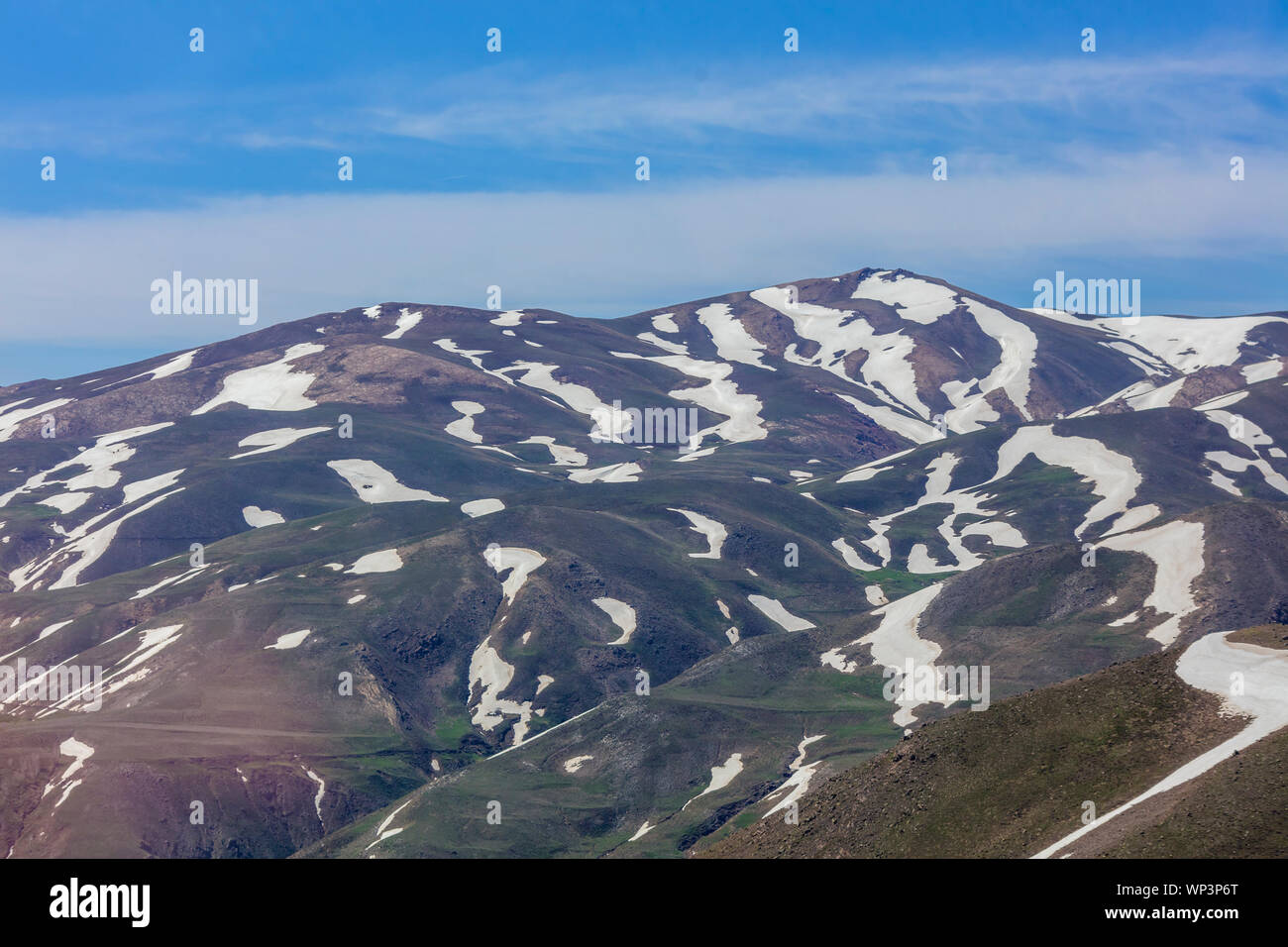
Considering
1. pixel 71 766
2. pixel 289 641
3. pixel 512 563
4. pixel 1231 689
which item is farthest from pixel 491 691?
pixel 1231 689

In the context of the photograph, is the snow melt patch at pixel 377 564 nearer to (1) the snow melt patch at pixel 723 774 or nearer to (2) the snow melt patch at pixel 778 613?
(2) the snow melt patch at pixel 778 613

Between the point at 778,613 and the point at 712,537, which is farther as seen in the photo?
the point at 712,537

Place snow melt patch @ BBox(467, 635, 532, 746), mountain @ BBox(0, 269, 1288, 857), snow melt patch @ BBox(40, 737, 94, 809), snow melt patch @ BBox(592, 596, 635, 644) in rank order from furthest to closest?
snow melt patch @ BBox(592, 596, 635, 644), snow melt patch @ BBox(467, 635, 532, 746), snow melt patch @ BBox(40, 737, 94, 809), mountain @ BBox(0, 269, 1288, 857)

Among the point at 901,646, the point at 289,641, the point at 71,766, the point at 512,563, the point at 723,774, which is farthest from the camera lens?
the point at 512,563

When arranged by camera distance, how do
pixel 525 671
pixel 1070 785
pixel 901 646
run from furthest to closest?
1. pixel 525 671
2. pixel 901 646
3. pixel 1070 785

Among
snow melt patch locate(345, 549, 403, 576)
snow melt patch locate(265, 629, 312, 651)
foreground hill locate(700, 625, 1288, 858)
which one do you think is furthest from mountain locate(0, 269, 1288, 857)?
foreground hill locate(700, 625, 1288, 858)

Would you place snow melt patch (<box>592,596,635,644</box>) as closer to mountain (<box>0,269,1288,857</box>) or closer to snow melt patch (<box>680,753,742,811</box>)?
mountain (<box>0,269,1288,857</box>)

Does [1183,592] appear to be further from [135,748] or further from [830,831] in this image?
[135,748]

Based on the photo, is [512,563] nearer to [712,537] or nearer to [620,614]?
[620,614]

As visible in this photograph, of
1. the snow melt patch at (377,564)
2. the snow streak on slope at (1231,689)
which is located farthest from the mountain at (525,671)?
the snow streak on slope at (1231,689)

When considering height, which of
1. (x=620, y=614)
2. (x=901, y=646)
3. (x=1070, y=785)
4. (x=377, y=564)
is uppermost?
(x=1070, y=785)

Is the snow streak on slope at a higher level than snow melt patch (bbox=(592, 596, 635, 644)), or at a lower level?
higher

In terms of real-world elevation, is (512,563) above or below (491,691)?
above
